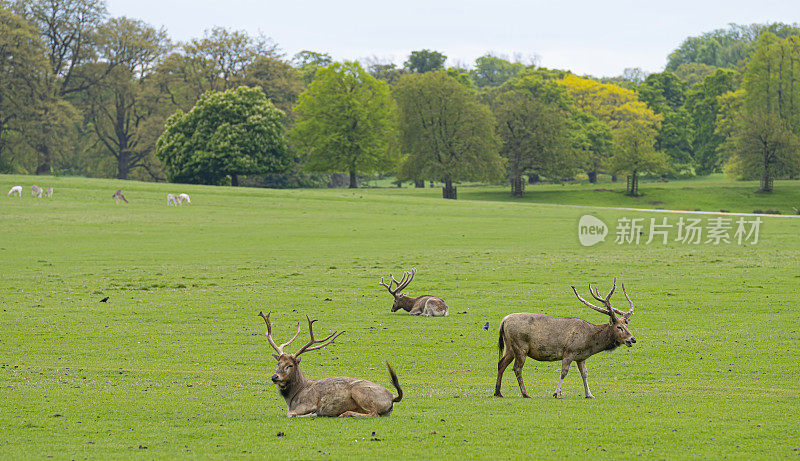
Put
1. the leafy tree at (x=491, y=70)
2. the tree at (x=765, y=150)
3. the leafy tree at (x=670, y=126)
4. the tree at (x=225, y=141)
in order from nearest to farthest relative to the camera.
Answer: the tree at (x=225, y=141) < the tree at (x=765, y=150) < the leafy tree at (x=670, y=126) < the leafy tree at (x=491, y=70)

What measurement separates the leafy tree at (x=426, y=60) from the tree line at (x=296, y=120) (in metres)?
24.6

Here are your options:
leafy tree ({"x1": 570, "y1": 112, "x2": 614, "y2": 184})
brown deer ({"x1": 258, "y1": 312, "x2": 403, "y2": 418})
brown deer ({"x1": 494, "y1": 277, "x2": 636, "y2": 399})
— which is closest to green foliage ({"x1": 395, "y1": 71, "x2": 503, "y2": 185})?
leafy tree ({"x1": 570, "y1": 112, "x2": 614, "y2": 184})

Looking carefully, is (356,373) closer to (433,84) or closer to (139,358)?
(139,358)

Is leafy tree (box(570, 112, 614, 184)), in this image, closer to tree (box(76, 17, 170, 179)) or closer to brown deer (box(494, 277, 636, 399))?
tree (box(76, 17, 170, 179))

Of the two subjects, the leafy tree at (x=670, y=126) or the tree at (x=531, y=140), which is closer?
the tree at (x=531, y=140)

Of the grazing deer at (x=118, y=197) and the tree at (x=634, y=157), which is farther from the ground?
the tree at (x=634, y=157)

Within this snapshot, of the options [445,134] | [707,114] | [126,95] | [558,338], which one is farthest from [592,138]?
[558,338]

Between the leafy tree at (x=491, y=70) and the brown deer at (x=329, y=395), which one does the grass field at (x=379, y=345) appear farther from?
the leafy tree at (x=491, y=70)

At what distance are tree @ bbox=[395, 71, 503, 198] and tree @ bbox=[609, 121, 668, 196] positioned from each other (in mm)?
16278

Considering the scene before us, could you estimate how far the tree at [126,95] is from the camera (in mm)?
103750

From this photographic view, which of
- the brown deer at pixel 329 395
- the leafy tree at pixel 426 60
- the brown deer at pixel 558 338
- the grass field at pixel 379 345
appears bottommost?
the grass field at pixel 379 345

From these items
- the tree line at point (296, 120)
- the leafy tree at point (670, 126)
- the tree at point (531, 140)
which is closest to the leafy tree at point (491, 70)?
the leafy tree at point (670, 126)

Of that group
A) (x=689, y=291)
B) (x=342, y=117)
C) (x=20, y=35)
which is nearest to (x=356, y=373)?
(x=689, y=291)

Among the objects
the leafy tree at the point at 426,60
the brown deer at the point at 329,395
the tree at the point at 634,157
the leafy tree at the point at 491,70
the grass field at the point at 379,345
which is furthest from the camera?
the leafy tree at the point at 491,70
